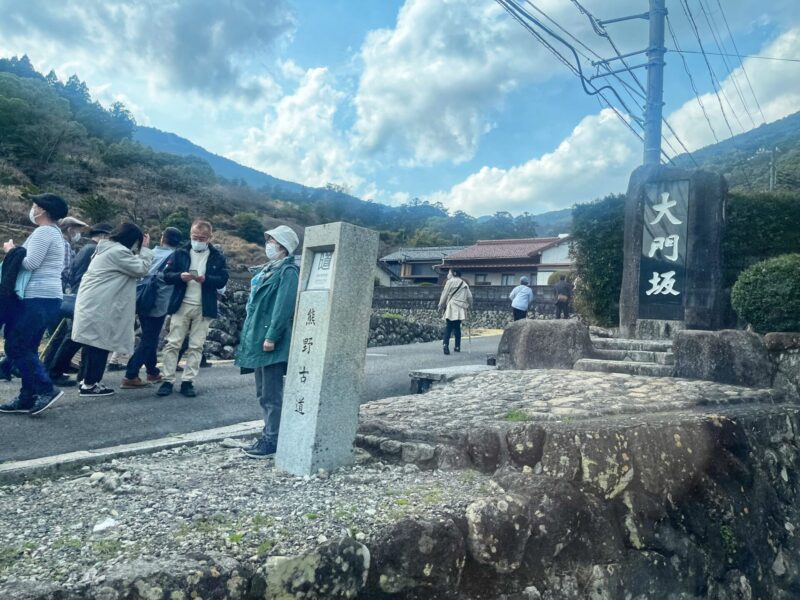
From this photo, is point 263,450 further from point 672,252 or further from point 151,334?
point 672,252

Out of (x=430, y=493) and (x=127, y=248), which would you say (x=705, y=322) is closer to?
(x=430, y=493)

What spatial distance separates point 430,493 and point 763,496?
313cm

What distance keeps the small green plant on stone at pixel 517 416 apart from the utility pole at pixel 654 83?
925 cm

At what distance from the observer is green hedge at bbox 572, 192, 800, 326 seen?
9766mm

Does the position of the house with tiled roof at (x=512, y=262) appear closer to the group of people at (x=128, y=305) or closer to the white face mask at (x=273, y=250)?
the group of people at (x=128, y=305)

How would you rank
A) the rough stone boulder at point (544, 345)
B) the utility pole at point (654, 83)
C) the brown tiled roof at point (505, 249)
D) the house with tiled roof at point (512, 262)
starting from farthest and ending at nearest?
the brown tiled roof at point (505, 249) < the house with tiled roof at point (512, 262) < the utility pole at point (654, 83) < the rough stone boulder at point (544, 345)

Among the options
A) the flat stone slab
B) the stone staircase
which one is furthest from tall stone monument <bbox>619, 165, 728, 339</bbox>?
the flat stone slab

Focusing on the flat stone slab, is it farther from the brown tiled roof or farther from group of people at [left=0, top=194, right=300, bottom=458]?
the brown tiled roof

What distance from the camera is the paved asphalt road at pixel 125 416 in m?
4.38

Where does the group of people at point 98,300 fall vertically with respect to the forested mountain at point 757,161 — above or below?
below

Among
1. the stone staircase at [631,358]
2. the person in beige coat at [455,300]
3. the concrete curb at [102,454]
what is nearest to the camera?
the concrete curb at [102,454]

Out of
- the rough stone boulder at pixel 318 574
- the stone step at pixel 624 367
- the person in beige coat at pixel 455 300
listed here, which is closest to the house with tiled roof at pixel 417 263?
the person in beige coat at pixel 455 300

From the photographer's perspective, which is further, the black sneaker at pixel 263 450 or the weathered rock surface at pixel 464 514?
the black sneaker at pixel 263 450

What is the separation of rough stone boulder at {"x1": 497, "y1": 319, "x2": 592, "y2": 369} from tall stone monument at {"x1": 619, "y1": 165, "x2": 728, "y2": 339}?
2259 mm
